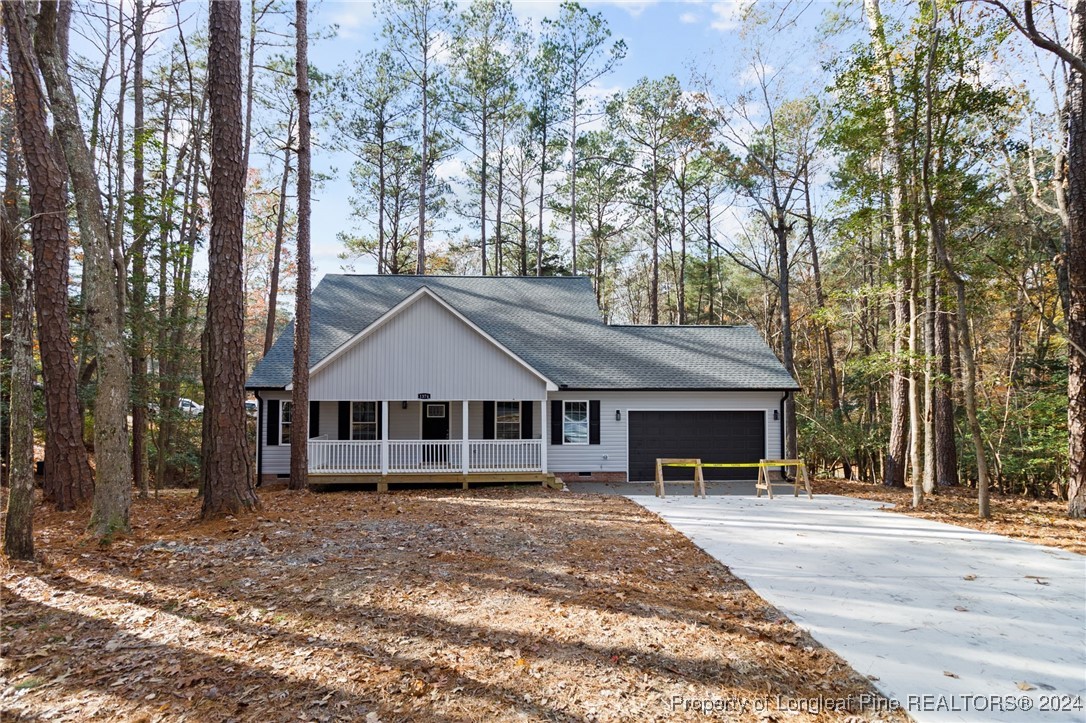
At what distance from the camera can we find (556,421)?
14.1 meters

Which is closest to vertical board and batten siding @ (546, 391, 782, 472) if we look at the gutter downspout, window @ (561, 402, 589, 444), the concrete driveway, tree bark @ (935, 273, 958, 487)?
window @ (561, 402, 589, 444)

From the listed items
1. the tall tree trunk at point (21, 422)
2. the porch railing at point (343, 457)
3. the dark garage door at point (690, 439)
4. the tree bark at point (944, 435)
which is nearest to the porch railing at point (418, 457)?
the porch railing at point (343, 457)

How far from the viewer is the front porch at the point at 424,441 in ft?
39.7

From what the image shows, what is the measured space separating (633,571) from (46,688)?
450cm

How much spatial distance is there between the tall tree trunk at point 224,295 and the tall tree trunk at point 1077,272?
1237 cm

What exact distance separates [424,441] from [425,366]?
1713 mm

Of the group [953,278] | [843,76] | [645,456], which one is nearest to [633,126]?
[843,76]

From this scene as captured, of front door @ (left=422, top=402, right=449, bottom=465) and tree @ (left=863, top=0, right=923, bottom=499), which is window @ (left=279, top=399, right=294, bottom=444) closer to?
front door @ (left=422, top=402, right=449, bottom=465)

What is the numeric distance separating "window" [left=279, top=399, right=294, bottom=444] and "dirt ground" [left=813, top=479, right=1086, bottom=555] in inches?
490

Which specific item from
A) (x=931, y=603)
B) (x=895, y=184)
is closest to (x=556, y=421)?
(x=895, y=184)

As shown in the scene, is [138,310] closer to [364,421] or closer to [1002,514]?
[364,421]

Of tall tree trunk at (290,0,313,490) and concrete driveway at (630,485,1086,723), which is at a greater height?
tall tree trunk at (290,0,313,490)

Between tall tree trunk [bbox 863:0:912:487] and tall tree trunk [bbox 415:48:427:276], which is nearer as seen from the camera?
tall tree trunk [bbox 863:0:912:487]

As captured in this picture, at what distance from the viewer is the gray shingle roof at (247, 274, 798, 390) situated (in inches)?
554
